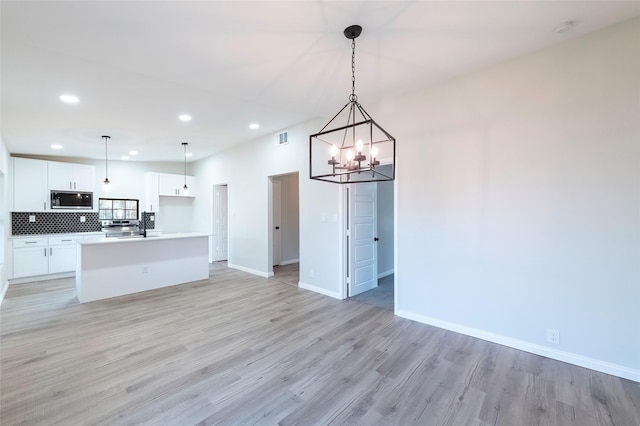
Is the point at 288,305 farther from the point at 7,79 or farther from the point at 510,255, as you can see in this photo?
the point at 7,79

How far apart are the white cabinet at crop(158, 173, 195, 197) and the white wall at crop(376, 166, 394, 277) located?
5.46m

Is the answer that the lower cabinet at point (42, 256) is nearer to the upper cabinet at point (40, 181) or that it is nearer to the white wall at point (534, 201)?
the upper cabinet at point (40, 181)

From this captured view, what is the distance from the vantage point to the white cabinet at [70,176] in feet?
20.5

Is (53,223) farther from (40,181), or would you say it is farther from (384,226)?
(384,226)

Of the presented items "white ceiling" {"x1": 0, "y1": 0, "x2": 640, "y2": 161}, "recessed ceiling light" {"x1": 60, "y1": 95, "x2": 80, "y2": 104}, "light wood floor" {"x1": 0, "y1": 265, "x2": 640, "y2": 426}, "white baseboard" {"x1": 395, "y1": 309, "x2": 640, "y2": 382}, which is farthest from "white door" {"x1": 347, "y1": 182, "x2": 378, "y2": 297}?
"recessed ceiling light" {"x1": 60, "y1": 95, "x2": 80, "y2": 104}

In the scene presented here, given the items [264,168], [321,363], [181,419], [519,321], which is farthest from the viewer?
[264,168]

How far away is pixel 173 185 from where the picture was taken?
777cm

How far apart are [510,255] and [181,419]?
10.9 feet

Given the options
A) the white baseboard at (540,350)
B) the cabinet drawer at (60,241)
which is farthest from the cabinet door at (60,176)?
the white baseboard at (540,350)

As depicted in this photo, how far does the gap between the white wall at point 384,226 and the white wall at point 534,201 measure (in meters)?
2.01

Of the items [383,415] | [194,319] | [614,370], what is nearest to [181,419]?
[383,415]

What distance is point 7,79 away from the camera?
2963 millimetres

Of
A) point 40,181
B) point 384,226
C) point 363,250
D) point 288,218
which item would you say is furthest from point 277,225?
point 40,181

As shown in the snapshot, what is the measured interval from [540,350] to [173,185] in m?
8.41
